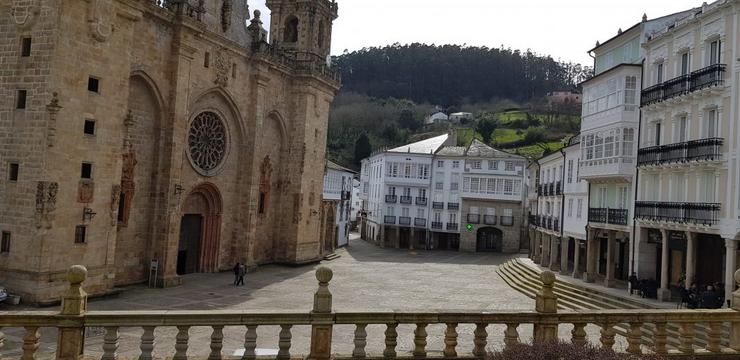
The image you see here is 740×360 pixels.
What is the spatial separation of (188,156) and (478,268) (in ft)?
85.1

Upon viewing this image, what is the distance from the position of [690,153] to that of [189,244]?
25770 mm

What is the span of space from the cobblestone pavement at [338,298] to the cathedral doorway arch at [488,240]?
15.1m

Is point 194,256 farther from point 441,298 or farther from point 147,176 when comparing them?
point 441,298

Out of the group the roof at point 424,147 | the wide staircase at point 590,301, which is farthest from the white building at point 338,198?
the wide staircase at point 590,301

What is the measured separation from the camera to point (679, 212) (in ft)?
77.5

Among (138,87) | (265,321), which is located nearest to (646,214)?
(265,321)

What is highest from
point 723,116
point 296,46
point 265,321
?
point 296,46

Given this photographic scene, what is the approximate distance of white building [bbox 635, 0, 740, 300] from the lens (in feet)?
70.6

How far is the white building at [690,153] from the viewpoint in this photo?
2152cm

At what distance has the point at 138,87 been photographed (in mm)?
26656

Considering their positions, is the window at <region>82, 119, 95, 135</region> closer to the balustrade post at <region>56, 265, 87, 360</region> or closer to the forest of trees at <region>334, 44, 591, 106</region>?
the balustrade post at <region>56, 265, 87, 360</region>

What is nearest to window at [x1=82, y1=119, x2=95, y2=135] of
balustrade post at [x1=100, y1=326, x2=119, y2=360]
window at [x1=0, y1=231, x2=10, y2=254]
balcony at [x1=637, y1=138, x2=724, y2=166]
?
window at [x1=0, y1=231, x2=10, y2=254]

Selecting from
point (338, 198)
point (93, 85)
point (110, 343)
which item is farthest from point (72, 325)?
point (338, 198)

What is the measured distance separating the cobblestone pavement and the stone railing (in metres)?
0.49
